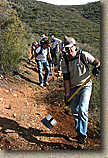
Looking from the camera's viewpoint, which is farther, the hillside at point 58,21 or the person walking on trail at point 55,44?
the hillside at point 58,21

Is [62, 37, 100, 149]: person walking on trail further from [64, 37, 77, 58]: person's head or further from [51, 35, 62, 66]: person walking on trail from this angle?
[51, 35, 62, 66]: person walking on trail

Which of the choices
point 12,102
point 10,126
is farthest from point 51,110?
point 10,126

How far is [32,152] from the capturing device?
243cm

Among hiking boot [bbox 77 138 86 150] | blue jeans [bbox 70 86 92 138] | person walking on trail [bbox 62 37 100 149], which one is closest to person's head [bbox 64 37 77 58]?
person walking on trail [bbox 62 37 100 149]

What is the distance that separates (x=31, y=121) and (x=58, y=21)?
2093 centimetres

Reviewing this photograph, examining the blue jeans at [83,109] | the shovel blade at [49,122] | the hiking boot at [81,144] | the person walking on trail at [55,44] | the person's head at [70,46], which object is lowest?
the hiking boot at [81,144]

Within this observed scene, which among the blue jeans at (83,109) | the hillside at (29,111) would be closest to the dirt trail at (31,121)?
the hillside at (29,111)

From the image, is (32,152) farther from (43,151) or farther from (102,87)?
(102,87)

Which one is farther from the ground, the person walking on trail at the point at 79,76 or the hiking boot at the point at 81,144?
the person walking on trail at the point at 79,76

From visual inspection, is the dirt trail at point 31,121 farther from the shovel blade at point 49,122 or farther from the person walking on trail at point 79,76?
the person walking on trail at point 79,76

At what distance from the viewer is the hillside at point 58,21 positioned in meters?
18.0

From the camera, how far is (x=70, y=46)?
2.56 meters

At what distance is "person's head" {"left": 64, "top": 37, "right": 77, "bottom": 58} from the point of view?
2.55 meters

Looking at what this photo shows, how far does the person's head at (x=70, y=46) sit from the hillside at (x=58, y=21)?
13957 mm
